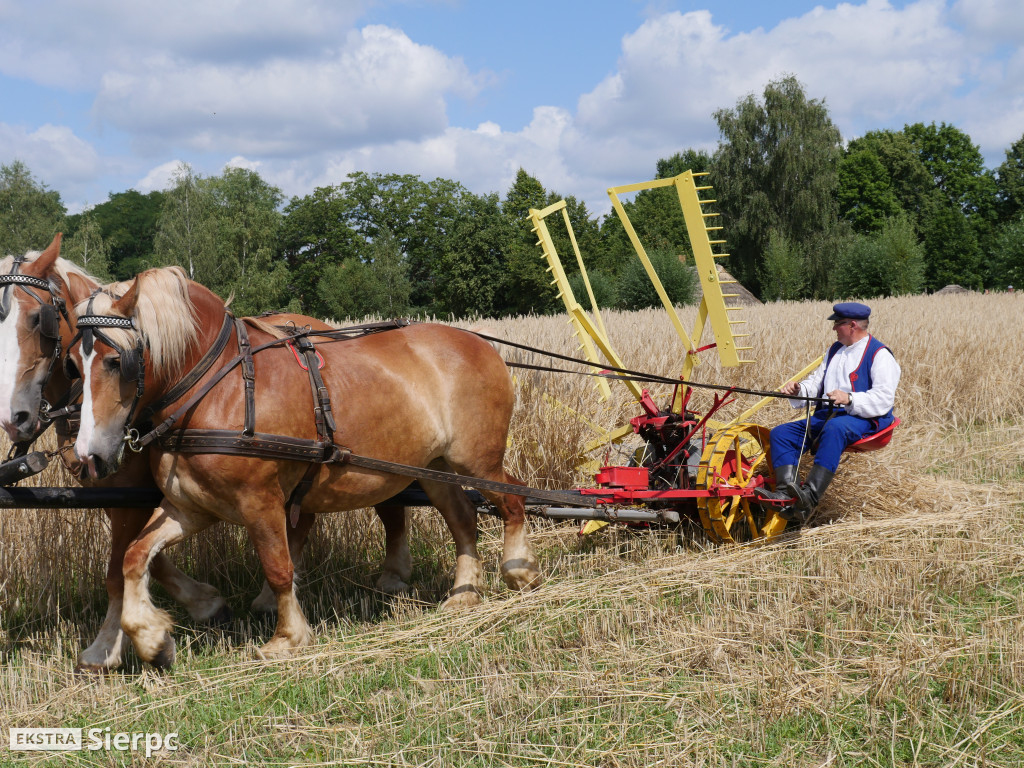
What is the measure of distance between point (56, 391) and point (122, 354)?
78 centimetres

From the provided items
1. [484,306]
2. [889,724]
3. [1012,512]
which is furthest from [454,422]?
[484,306]

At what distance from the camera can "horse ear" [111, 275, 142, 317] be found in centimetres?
354

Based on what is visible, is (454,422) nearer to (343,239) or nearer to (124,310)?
(124,310)

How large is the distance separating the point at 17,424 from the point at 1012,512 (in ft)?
19.0

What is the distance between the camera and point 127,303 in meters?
3.56

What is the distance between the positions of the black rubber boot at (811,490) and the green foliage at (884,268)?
31.3m

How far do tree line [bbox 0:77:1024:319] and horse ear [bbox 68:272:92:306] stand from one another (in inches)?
951

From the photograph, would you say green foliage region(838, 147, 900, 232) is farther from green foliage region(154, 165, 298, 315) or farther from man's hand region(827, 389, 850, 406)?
man's hand region(827, 389, 850, 406)

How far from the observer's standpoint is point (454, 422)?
15.3 feet

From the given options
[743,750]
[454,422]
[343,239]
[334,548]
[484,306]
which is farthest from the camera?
[343,239]

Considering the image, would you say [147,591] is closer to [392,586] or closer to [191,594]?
[191,594]

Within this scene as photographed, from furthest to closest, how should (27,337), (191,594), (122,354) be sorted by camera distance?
(191,594), (27,337), (122,354)

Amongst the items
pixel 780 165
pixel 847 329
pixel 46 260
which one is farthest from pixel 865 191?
pixel 46 260

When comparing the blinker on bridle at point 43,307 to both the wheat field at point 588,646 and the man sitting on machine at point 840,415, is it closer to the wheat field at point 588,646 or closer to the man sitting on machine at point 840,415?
the wheat field at point 588,646
